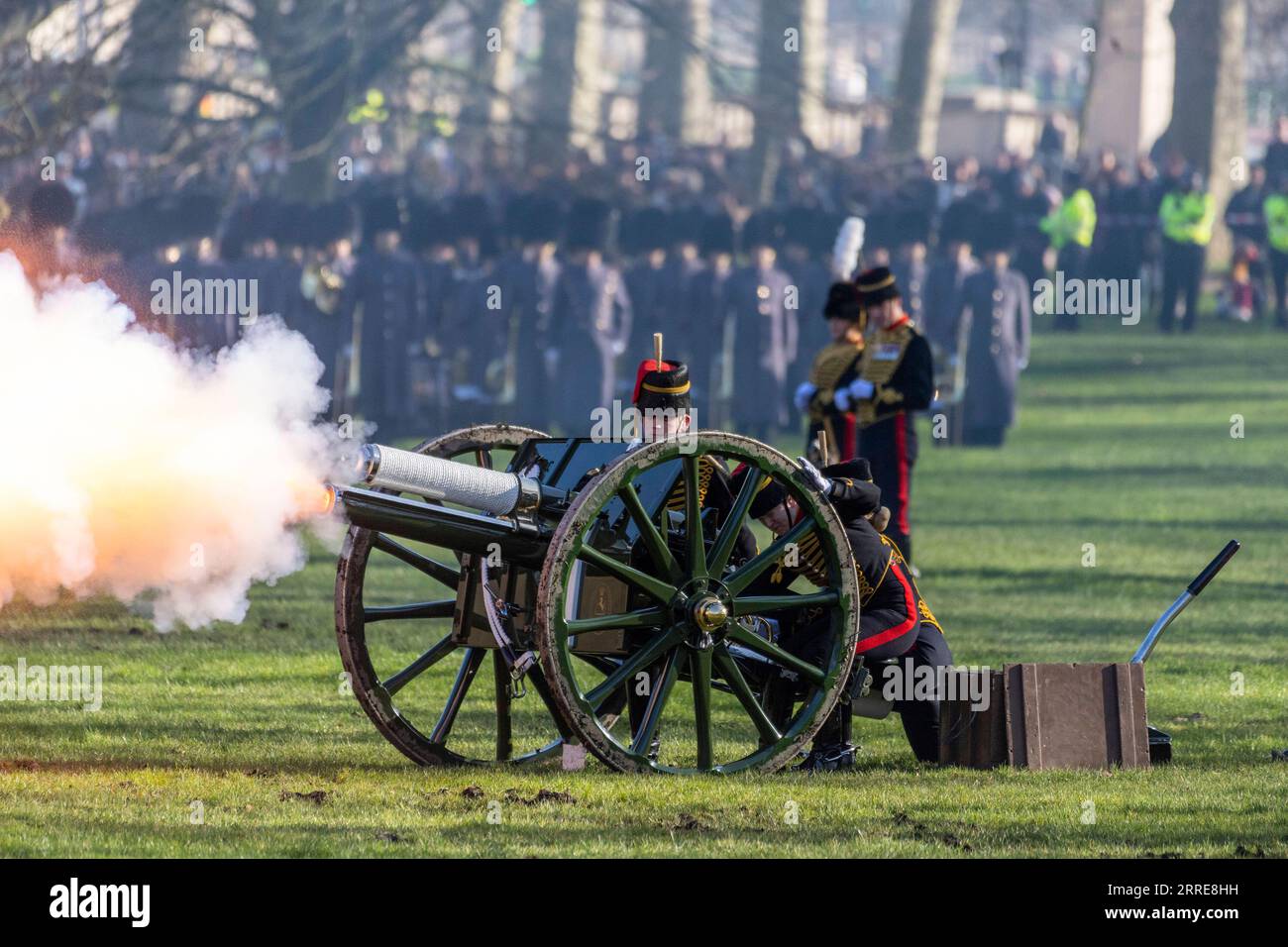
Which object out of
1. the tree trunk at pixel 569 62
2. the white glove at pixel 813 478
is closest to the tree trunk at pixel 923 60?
the tree trunk at pixel 569 62

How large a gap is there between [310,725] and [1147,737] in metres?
3.06

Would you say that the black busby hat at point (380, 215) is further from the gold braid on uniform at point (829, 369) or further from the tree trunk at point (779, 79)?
the gold braid on uniform at point (829, 369)

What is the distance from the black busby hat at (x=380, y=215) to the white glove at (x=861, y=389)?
12.1 metres

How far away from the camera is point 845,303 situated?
12.1 metres

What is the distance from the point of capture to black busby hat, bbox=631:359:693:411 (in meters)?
7.75

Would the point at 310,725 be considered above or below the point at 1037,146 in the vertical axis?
below

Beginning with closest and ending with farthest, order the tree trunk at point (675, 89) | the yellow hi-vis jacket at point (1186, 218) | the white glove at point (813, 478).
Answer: the white glove at point (813, 478) < the yellow hi-vis jacket at point (1186, 218) < the tree trunk at point (675, 89)

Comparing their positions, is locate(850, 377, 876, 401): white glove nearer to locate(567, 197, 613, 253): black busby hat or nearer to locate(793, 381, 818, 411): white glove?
locate(793, 381, 818, 411): white glove

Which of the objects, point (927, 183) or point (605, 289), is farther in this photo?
point (927, 183)

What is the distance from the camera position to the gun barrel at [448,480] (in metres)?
7.04
